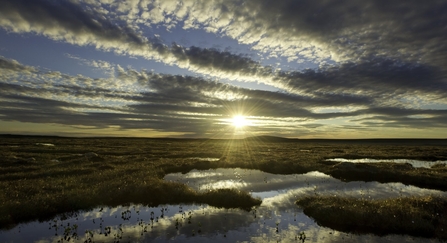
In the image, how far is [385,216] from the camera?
15.5m

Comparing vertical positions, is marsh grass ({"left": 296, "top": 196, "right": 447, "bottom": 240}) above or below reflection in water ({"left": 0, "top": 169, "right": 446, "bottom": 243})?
above

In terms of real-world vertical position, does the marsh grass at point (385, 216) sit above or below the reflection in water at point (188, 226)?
above

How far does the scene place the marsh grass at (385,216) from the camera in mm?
14281

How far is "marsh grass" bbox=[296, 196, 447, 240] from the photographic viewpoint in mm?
14281

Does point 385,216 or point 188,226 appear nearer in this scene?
point 188,226

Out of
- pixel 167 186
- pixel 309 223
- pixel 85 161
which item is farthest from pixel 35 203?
pixel 85 161

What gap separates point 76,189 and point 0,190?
510cm

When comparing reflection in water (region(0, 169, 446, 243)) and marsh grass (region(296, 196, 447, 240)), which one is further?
marsh grass (region(296, 196, 447, 240))

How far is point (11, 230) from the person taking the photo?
13.7 meters

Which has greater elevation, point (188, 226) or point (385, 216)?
point (385, 216)

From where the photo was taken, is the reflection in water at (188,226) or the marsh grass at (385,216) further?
the marsh grass at (385,216)

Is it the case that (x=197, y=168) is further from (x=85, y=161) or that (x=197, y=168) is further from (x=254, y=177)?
(x=85, y=161)

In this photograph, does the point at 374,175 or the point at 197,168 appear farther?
the point at 197,168

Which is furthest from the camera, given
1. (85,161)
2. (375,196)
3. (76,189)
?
(85,161)
